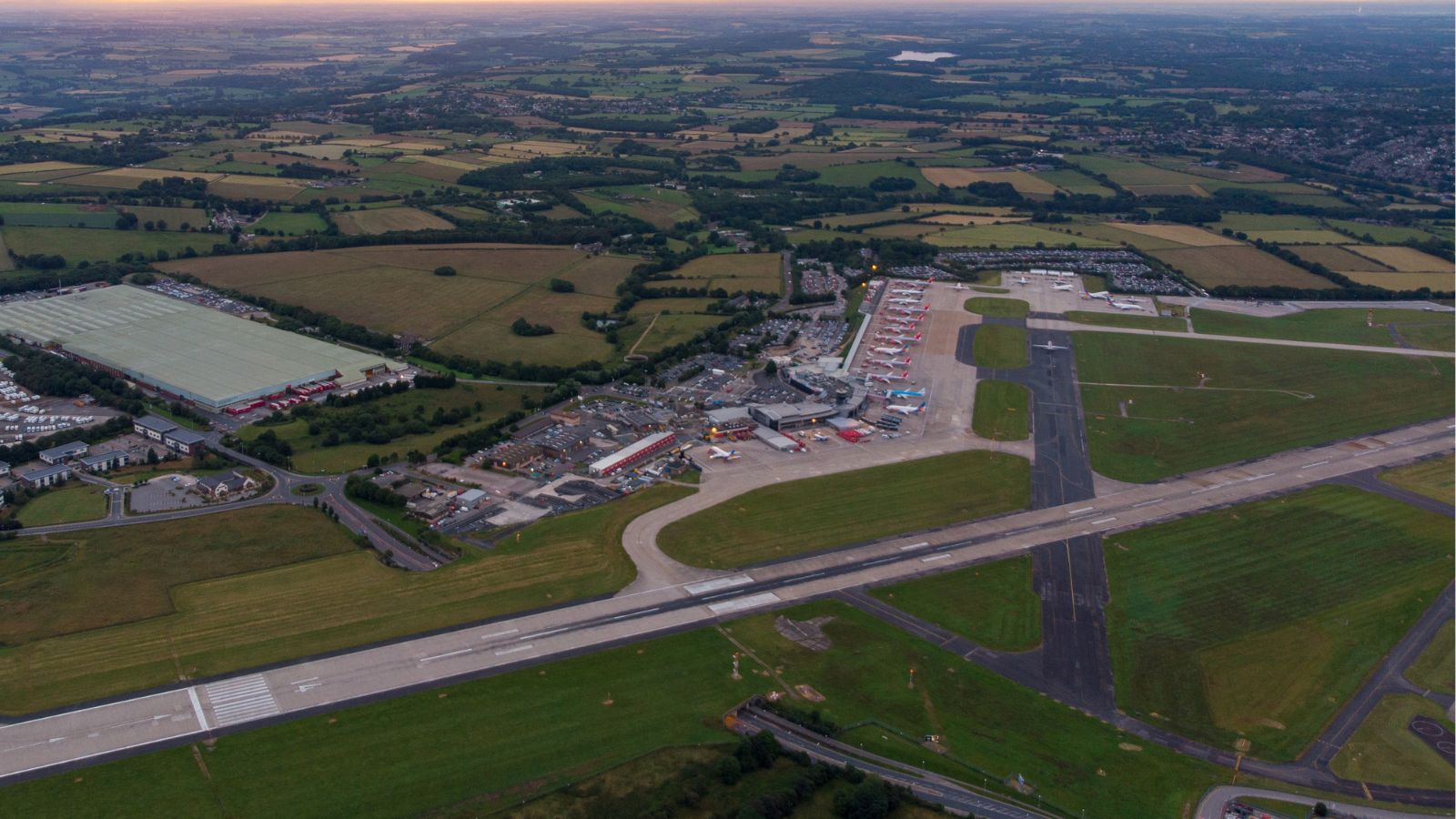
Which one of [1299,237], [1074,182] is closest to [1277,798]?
[1299,237]

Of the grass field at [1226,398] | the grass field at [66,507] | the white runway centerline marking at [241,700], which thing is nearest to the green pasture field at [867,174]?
the grass field at [1226,398]

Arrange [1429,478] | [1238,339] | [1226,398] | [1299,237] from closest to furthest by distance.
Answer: [1429,478] → [1226,398] → [1238,339] → [1299,237]

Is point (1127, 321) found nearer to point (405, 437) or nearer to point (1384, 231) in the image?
point (1384, 231)

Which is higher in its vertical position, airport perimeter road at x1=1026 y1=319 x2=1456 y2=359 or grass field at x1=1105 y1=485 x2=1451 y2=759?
airport perimeter road at x1=1026 y1=319 x2=1456 y2=359

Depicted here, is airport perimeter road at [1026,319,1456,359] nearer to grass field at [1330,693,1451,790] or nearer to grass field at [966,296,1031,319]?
grass field at [966,296,1031,319]

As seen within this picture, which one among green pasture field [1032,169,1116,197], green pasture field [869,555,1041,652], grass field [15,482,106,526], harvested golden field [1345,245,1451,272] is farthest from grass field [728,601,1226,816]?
green pasture field [1032,169,1116,197]
